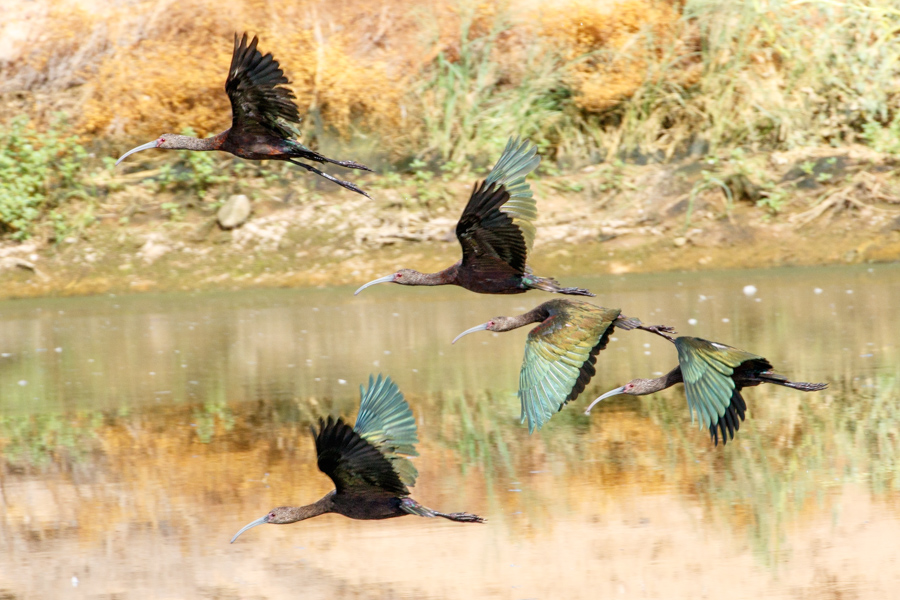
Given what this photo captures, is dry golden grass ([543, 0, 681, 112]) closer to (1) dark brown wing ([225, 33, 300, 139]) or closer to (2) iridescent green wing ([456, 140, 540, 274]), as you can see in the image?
(2) iridescent green wing ([456, 140, 540, 274])

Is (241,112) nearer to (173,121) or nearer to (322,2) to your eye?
(173,121)

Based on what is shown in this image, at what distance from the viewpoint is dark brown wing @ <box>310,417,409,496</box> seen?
4168 mm

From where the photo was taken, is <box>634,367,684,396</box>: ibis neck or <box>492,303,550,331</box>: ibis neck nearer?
<box>634,367,684,396</box>: ibis neck

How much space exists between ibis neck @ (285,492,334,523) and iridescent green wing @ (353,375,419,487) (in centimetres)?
29

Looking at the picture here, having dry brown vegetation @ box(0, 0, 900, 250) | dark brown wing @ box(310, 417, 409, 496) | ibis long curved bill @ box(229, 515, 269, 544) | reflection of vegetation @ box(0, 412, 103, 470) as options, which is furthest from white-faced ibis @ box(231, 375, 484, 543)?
dry brown vegetation @ box(0, 0, 900, 250)

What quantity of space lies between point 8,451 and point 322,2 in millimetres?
9024

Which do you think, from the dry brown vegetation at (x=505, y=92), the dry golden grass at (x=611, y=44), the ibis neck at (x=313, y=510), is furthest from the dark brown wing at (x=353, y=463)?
the dry golden grass at (x=611, y=44)

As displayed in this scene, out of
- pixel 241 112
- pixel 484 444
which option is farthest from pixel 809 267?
pixel 241 112

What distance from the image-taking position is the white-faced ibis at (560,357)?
192 inches

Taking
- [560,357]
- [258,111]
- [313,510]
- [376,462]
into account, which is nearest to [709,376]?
[560,357]

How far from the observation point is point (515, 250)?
17.5ft

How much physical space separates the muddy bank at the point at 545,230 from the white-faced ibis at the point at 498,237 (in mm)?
6465

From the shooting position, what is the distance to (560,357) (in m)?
4.98

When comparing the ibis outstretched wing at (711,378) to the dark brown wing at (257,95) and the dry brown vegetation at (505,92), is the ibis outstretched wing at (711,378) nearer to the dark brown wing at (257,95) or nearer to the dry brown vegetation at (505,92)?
the dark brown wing at (257,95)
